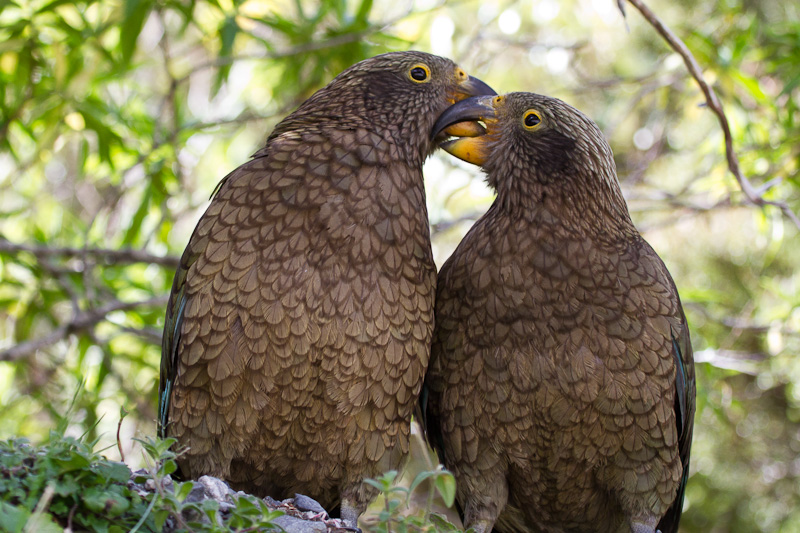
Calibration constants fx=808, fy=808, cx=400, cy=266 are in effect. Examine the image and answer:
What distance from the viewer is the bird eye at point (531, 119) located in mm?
3689

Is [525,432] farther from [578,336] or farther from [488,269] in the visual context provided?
[488,269]

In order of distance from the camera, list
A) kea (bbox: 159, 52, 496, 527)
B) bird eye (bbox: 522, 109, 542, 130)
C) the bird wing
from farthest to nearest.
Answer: bird eye (bbox: 522, 109, 542, 130)
the bird wing
kea (bbox: 159, 52, 496, 527)

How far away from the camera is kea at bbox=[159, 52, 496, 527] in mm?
3207

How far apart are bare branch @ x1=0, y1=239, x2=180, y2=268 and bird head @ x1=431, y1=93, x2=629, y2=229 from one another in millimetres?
2330

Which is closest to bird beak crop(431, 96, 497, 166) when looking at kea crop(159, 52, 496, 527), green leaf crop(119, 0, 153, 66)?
kea crop(159, 52, 496, 527)

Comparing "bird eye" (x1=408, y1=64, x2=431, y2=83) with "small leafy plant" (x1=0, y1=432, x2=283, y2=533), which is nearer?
"small leafy plant" (x1=0, y1=432, x2=283, y2=533)

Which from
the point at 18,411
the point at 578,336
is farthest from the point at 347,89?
the point at 18,411

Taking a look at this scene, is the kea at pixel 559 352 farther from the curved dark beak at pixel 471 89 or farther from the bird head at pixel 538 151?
the curved dark beak at pixel 471 89

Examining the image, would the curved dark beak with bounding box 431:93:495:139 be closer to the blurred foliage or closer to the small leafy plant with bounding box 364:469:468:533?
the blurred foliage

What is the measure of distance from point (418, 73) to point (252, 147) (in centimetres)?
541

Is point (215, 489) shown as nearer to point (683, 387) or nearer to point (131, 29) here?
point (683, 387)

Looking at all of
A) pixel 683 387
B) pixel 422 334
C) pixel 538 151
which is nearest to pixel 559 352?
pixel 422 334

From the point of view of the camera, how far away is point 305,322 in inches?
126

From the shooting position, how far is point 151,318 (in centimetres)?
611
